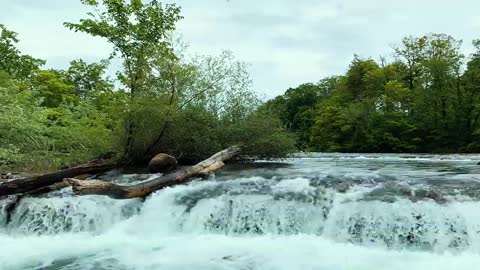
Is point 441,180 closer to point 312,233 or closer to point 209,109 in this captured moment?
point 312,233

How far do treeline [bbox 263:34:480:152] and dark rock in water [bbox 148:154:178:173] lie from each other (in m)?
25.3

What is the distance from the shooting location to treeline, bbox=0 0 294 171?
52.1 feet

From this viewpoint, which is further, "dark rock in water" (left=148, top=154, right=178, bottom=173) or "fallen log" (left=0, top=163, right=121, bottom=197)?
"dark rock in water" (left=148, top=154, right=178, bottom=173)

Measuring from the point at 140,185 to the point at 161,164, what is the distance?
4.15m

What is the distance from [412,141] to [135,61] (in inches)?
1365

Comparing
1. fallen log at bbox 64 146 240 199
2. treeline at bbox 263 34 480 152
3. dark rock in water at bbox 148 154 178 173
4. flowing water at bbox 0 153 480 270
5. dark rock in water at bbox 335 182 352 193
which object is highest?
treeline at bbox 263 34 480 152

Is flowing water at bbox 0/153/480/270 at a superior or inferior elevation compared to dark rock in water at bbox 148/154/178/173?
inferior

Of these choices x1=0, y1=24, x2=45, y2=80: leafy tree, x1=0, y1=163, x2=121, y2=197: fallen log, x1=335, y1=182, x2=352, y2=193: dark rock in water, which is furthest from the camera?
x1=0, y1=24, x2=45, y2=80: leafy tree

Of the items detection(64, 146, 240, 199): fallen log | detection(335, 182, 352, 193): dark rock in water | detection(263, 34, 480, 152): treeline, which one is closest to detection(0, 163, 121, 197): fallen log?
detection(64, 146, 240, 199): fallen log

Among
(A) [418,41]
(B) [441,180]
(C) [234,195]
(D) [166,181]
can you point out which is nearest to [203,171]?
(D) [166,181]

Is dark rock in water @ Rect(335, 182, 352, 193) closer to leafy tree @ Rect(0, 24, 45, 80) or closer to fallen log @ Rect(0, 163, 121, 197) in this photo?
fallen log @ Rect(0, 163, 121, 197)

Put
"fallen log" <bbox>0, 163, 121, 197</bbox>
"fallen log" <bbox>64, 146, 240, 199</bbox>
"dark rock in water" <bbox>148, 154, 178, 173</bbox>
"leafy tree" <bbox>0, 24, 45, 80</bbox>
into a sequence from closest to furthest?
1. "fallen log" <bbox>64, 146, 240, 199</bbox>
2. "fallen log" <bbox>0, 163, 121, 197</bbox>
3. "dark rock in water" <bbox>148, 154, 178, 173</bbox>
4. "leafy tree" <bbox>0, 24, 45, 80</bbox>

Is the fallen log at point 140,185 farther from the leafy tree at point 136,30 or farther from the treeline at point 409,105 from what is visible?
the treeline at point 409,105

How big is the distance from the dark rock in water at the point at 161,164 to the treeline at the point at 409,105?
25337 millimetres
